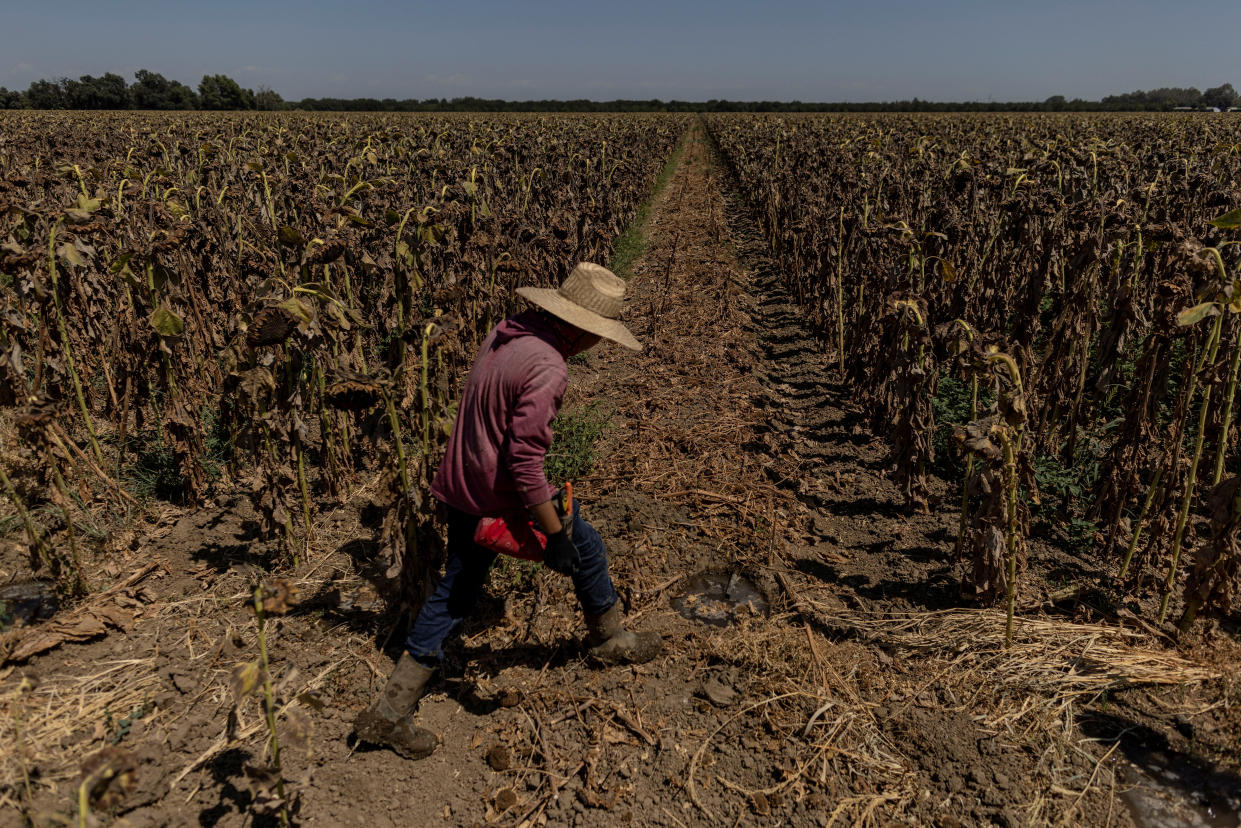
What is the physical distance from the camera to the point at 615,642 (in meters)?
3.44

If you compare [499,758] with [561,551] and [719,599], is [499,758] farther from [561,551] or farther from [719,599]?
[719,599]

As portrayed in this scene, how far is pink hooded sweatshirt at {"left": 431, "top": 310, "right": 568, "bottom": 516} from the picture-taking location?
272 cm

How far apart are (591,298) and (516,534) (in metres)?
1.04

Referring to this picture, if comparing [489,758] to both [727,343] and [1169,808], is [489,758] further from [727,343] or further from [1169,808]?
[727,343]

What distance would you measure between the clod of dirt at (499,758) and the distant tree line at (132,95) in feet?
257

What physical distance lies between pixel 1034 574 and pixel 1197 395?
3.49 m

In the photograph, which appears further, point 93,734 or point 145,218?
point 145,218

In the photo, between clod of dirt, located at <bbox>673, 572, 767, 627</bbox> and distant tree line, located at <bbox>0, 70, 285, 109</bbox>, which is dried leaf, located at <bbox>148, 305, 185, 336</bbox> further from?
distant tree line, located at <bbox>0, 70, 285, 109</bbox>

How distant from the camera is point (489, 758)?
119 inches

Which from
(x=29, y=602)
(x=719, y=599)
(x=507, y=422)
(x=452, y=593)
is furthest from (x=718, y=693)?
(x=29, y=602)

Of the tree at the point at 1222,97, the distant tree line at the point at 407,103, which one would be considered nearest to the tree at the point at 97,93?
the distant tree line at the point at 407,103

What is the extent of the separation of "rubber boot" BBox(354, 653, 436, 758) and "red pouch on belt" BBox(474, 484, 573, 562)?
24.4 inches

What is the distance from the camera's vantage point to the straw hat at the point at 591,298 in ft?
9.33

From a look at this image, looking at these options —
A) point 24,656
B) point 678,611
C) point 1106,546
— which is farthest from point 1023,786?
point 24,656
